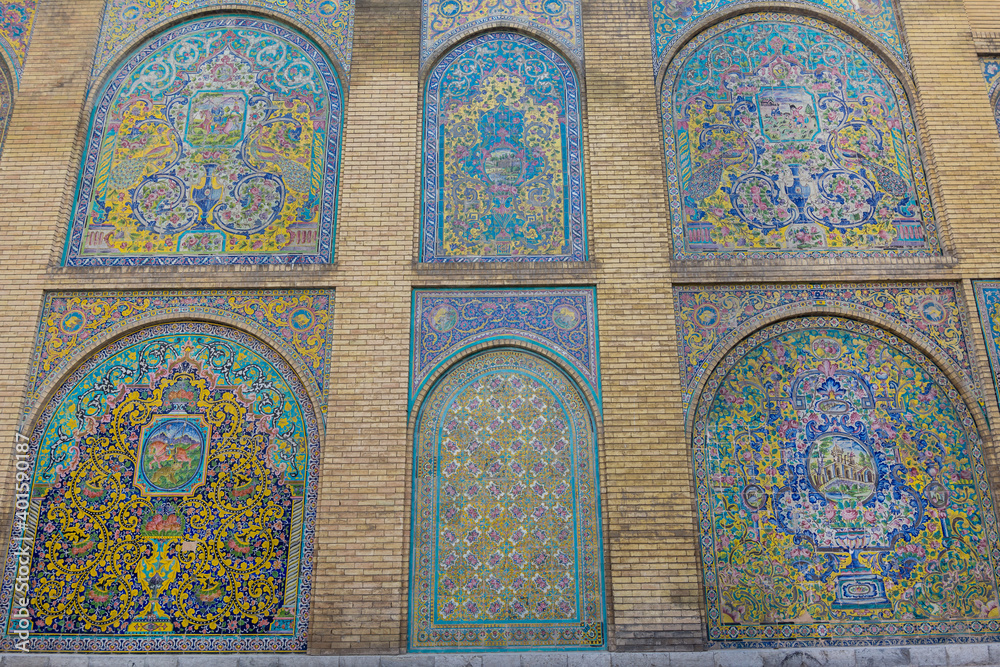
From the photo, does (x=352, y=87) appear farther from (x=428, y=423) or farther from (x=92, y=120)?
(x=428, y=423)

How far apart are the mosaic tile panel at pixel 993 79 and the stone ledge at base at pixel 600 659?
539cm

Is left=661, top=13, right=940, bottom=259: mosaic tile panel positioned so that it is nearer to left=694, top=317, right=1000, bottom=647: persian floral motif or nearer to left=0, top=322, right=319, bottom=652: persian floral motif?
left=694, top=317, right=1000, bottom=647: persian floral motif

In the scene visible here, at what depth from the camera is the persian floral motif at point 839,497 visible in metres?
6.61

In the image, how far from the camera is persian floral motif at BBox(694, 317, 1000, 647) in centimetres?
661

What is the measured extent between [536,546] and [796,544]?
7.55 ft

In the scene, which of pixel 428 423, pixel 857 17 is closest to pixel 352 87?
pixel 428 423

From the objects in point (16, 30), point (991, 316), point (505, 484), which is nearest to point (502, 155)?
point (505, 484)

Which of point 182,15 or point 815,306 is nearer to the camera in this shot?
point 815,306

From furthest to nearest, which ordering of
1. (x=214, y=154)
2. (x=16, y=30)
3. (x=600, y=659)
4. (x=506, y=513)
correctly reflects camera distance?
(x=16, y=30)
(x=214, y=154)
(x=506, y=513)
(x=600, y=659)

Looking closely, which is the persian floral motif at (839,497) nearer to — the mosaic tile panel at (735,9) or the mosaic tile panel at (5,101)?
the mosaic tile panel at (735,9)

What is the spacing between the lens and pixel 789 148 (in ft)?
26.2

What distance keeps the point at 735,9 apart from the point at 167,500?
7.70m

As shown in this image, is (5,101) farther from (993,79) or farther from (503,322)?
(993,79)

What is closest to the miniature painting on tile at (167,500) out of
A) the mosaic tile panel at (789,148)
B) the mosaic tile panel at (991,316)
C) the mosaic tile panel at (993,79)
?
the mosaic tile panel at (789,148)
